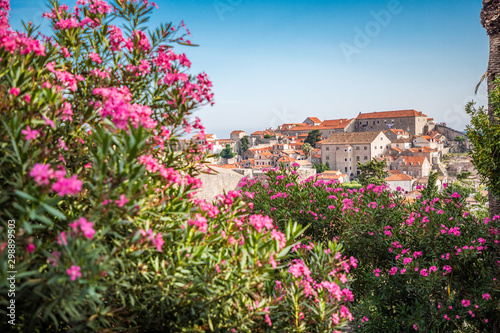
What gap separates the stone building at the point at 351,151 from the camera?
68438 millimetres

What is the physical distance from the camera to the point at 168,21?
2816mm

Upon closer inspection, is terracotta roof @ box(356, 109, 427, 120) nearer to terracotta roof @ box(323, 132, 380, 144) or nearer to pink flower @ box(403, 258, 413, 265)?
terracotta roof @ box(323, 132, 380, 144)

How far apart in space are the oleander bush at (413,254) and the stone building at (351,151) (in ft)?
212

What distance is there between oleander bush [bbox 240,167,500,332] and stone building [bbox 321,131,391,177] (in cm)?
6465

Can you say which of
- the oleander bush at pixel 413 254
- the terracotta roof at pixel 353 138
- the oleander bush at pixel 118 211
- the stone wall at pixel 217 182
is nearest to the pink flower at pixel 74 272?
the oleander bush at pixel 118 211

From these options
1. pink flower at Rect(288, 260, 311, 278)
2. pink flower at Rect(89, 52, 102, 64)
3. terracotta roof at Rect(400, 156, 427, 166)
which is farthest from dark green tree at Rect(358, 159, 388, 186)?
pink flower at Rect(89, 52, 102, 64)

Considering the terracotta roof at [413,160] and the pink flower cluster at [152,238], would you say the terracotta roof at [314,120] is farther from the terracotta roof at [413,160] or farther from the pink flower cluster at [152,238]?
the pink flower cluster at [152,238]

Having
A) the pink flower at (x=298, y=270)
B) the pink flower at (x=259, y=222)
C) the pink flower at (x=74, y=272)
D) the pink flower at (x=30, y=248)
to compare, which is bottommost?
the pink flower at (x=298, y=270)

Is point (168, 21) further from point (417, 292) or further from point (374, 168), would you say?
point (374, 168)

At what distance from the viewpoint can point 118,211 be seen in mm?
1795

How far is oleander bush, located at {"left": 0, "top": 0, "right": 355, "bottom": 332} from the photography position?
169 cm

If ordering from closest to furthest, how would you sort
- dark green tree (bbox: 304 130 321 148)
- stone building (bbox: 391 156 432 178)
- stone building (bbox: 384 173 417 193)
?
stone building (bbox: 384 173 417 193), stone building (bbox: 391 156 432 178), dark green tree (bbox: 304 130 321 148)

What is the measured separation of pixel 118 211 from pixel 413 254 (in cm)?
432

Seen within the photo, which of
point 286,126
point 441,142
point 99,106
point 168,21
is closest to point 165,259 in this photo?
point 99,106
